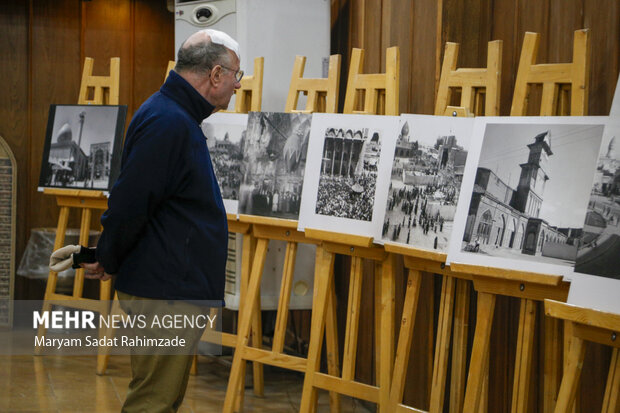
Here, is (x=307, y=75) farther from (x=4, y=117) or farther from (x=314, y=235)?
(x=4, y=117)

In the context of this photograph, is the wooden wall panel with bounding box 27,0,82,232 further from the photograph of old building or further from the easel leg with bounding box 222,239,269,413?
the photograph of old building

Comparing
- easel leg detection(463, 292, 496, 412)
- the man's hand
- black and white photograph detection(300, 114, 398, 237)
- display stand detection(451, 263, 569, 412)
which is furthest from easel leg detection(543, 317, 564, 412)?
the man's hand

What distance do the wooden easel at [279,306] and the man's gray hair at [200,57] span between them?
3.77 ft

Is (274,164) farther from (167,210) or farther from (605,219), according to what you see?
(605,219)

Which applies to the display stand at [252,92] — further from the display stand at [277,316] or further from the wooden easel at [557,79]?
the wooden easel at [557,79]

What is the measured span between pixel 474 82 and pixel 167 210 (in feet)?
4.03

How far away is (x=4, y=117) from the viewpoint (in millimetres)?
5395

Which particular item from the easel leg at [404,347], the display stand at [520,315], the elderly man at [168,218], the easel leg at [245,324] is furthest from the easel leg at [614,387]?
the easel leg at [245,324]

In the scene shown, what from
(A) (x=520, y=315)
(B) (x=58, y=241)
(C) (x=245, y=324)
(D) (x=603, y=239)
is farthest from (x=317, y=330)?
(B) (x=58, y=241)

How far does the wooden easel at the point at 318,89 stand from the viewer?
134 inches

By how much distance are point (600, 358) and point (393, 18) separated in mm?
1916

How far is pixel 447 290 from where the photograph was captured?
2.82 meters

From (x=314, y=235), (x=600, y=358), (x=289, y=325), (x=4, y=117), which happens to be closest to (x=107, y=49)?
(x=4, y=117)

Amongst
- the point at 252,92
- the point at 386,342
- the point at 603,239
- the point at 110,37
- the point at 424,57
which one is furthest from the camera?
the point at 110,37
